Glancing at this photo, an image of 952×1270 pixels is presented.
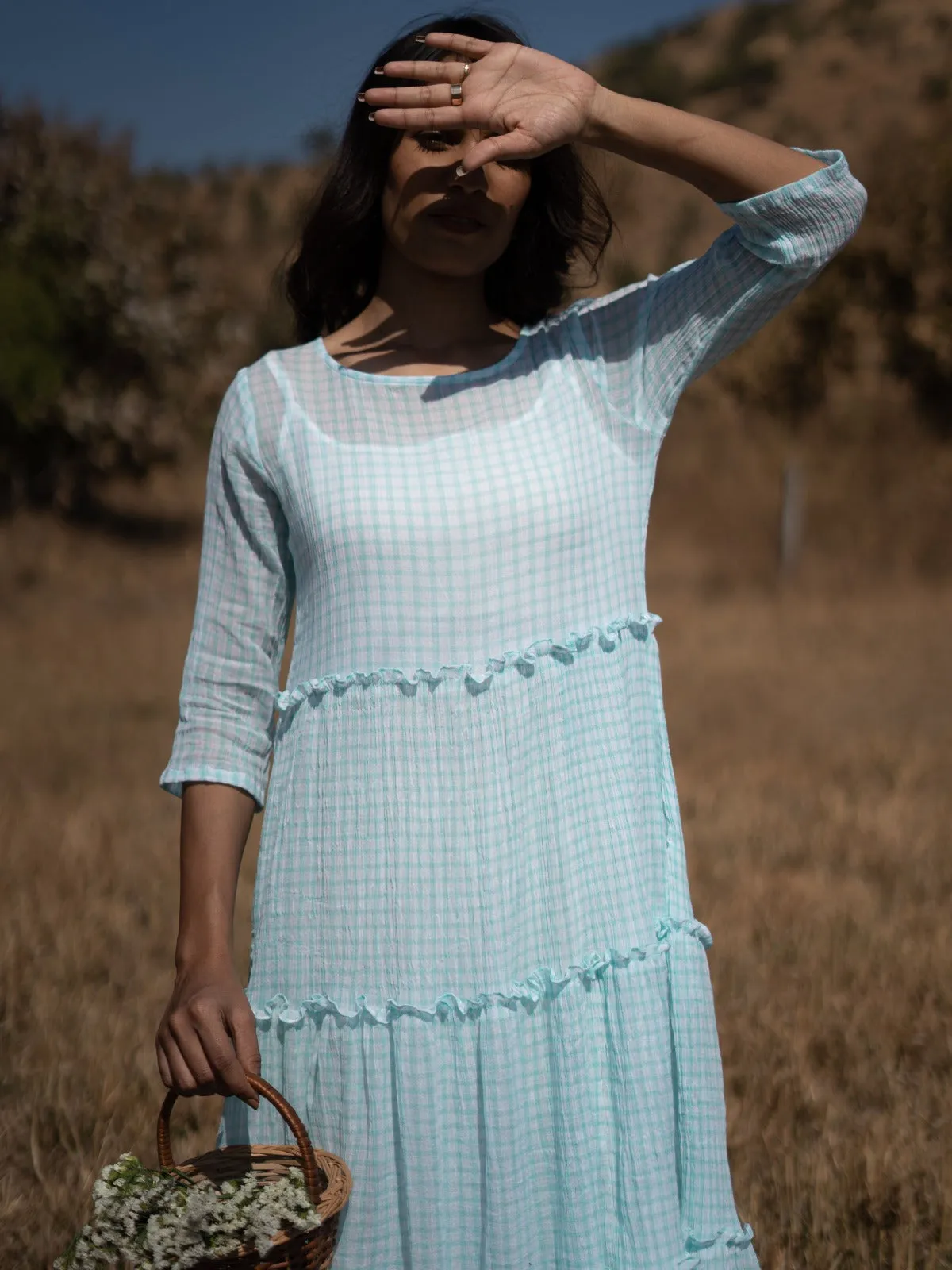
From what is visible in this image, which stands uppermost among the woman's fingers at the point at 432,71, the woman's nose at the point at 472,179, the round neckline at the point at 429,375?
the woman's fingers at the point at 432,71

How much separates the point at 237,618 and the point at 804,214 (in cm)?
82

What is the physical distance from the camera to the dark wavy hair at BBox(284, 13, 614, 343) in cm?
174

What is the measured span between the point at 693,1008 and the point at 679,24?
6814 cm

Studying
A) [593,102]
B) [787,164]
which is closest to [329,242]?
[593,102]

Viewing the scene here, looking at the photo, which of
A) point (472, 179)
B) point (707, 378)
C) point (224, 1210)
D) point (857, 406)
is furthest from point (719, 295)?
point (707, 378)

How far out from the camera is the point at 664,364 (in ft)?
5.36

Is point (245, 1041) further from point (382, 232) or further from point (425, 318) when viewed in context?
point (382, 232)

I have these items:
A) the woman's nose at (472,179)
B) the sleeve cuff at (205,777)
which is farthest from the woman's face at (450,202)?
the sleeve cuff at (205,777)

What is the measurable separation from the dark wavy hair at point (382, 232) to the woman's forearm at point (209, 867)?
28.9 inches

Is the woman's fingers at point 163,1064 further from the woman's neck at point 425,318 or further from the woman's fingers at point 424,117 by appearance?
the woman's fingers at point 424,117

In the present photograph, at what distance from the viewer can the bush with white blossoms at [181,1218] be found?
136 centimetres

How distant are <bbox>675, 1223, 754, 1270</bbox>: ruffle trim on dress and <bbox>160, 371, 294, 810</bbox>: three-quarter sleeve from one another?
2.35ft

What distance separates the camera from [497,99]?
1447 mm

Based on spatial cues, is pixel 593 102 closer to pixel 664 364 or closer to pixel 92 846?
pixel 664 364
